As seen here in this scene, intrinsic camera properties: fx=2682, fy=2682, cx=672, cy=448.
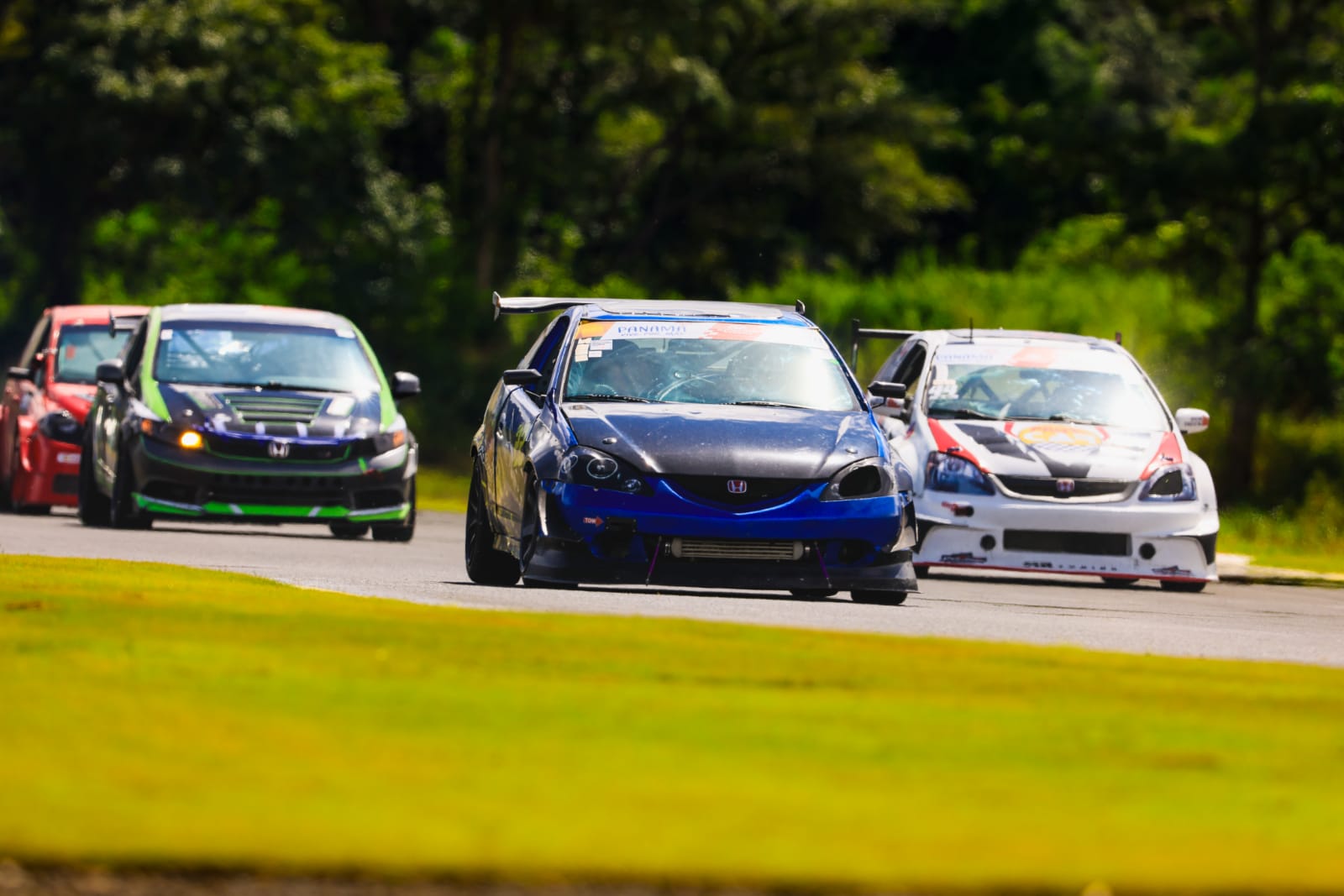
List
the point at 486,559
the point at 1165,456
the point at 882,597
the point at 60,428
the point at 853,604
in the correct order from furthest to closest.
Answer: the point at 60,428 < the point at 1165,456 < the point at 486,559 < the point at 882,597 < the point at 853,604

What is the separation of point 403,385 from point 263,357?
1.04 m

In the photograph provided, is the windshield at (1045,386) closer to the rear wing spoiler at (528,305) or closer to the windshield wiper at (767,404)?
the rear wing spoiler at (528,305)

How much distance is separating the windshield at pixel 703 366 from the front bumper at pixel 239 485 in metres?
4.11

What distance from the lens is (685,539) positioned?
13.2m

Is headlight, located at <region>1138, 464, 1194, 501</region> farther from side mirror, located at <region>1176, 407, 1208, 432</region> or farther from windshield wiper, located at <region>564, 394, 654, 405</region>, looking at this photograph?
windshield wiper, located at <region>564, 394, 654, 405</region>

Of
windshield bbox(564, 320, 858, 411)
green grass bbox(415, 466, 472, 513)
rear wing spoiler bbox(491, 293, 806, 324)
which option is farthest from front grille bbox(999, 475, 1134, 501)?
green grass bbox(415, 466, 472, 513)

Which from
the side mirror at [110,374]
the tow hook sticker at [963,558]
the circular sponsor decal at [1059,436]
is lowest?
the tow hook sticker at [963,558]

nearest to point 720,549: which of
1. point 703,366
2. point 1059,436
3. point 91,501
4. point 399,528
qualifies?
point 703,366

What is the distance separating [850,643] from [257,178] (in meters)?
30.1

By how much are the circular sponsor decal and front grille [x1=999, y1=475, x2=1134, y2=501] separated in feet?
1.05

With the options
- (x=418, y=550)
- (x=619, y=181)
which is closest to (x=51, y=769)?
(x=418, y=550)

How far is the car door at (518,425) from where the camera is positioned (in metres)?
13.9

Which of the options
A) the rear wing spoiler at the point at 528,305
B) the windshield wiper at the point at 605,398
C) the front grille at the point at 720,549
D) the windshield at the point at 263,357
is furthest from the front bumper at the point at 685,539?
the windshield at the point at 263,357

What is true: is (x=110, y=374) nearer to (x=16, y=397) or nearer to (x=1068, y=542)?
(x=16, y=397)
